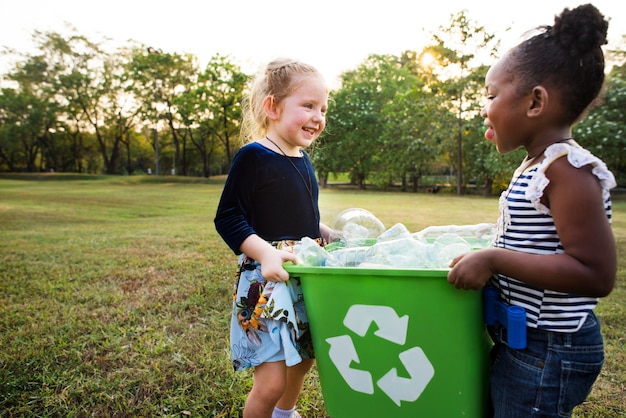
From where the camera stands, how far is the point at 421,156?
64.4 feet

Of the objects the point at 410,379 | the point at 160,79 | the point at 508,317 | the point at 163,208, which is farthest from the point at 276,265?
the point at 160,79

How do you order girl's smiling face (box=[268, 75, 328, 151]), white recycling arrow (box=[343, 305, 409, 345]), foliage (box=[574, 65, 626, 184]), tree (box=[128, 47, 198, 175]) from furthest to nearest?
tree (box=[128, 47, 198, 175]) → foliage (box=[574, 65, 626, 184]) → girl's smiling face (box=[268, 75, 328, 151]) → white recycling arrow (box=[343, 305, 409, 345])

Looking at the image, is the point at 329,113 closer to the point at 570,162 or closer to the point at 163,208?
the point at 163,208

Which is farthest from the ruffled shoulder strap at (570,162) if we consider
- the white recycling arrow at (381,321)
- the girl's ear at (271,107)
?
the girl's ear at (271,107)

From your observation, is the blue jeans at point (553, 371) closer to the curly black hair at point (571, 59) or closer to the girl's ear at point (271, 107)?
the curly black hair at point (571, 59)

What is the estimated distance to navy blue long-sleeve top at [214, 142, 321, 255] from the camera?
1.48m

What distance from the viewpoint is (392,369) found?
3.68 ft

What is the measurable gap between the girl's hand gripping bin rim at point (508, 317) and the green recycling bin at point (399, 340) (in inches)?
1.3

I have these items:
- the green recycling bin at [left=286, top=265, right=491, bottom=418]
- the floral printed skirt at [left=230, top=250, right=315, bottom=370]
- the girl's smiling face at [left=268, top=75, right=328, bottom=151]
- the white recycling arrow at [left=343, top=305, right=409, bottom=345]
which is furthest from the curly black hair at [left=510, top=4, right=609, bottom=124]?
the floral printed skirt at [left=230, top=250, right=315, bottom=370]

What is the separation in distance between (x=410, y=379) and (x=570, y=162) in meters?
0.62

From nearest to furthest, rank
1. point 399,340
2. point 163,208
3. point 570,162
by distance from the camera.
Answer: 1. point 570,162
2. point 399,340
3. point 163,208

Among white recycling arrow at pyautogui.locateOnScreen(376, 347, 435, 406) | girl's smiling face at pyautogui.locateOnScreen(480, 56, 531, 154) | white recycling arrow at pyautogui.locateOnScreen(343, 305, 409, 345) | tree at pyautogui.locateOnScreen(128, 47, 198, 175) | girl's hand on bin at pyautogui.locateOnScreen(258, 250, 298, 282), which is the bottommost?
white recycling arrow at pyautogui.locateOnScreen(376, 347, 435, 406)

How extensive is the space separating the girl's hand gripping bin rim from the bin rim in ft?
0.55

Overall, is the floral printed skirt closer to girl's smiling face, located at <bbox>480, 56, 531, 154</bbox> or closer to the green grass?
the green grass
